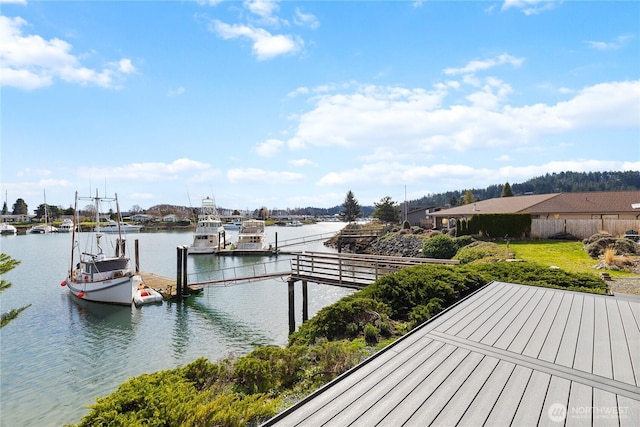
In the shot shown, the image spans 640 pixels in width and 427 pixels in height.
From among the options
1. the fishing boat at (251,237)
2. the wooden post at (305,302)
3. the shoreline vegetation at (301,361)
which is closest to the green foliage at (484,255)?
the shoreline vegetation at (301,361)

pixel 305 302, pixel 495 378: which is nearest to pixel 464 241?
pixel 305 302

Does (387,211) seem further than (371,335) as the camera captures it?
Yes

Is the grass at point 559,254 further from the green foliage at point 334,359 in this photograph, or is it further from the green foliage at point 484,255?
the green foliage at point 334,359

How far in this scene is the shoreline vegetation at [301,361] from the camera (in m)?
4.24

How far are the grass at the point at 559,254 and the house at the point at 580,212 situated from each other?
2.50m

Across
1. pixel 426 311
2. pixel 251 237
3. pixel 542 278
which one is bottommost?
pixel 251 237

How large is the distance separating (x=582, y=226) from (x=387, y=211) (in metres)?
44.9

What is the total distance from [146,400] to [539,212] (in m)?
35.6

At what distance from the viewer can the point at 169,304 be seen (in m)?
21.0

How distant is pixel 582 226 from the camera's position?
26.6 meters

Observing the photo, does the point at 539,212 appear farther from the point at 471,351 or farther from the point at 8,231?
the point at 8,231

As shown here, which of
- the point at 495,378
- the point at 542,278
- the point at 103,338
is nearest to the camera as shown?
the point at 495,378

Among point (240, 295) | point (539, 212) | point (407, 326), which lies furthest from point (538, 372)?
point (539, 212)

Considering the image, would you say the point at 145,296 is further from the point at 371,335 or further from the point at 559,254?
the point at 559,254
